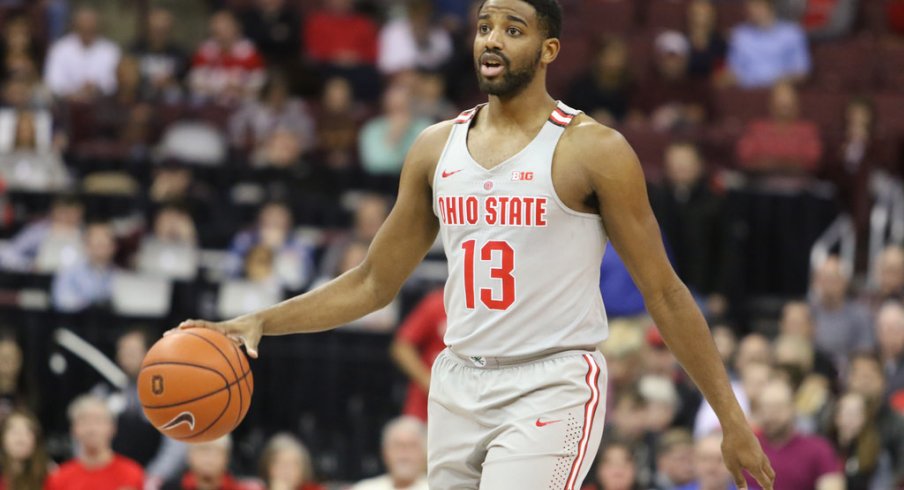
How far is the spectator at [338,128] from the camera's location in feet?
45.0

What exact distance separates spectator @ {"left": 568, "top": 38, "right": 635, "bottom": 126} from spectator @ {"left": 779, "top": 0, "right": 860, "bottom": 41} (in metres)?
2.29

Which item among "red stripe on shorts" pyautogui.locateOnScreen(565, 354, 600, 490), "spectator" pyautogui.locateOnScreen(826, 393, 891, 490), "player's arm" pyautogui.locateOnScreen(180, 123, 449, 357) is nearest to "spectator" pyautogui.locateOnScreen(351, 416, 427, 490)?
"spectator" pyautogui.locateOnScreen(826, 393, 891, 490)

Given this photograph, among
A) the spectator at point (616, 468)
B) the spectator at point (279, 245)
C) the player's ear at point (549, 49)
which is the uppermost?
the player's ear at point (549, 49)

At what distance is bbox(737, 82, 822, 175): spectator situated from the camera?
12531 mm

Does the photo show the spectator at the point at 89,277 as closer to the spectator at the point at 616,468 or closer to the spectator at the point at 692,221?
the spectator at the point at 692,221

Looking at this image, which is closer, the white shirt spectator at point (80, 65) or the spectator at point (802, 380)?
the spectator at point (802, 380)

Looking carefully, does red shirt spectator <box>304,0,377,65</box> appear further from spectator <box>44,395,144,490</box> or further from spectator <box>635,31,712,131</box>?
spectator <box>44,395,144,490</box>

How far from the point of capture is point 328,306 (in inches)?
200

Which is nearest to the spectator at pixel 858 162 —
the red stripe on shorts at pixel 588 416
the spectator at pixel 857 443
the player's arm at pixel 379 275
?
the spectator at pixel 857 443

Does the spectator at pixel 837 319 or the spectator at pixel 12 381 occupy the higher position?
the spectator at pixel 837 319

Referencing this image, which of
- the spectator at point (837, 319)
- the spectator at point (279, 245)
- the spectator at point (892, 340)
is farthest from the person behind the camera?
the spectator at point (279, 245)

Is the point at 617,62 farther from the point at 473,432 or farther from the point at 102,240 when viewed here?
the point at 473,432

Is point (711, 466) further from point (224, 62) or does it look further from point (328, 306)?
point (224, 62)

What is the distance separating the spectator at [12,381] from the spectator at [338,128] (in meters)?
3.89
